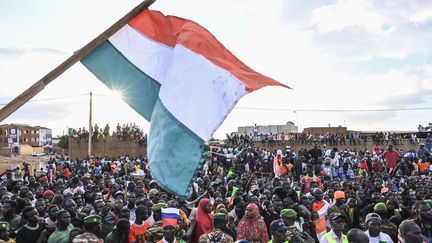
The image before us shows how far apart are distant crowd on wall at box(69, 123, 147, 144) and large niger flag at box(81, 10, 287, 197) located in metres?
26.3

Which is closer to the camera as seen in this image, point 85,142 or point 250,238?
point 250,238

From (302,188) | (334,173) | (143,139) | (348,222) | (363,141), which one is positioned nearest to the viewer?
(348,222)

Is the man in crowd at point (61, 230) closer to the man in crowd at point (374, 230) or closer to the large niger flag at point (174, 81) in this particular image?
the large niger flag at point (174, 81)

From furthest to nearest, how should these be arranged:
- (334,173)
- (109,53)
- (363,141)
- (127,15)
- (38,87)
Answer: (363,141) → (334,173) → (109,53) → (127,15) → (38,87)

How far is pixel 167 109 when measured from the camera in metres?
4.84

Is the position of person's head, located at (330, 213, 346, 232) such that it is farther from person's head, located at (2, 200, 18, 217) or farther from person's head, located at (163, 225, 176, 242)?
person's head, located at (2, 200, 18, 217)

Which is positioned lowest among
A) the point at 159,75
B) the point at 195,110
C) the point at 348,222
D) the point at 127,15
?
the point at 348,222

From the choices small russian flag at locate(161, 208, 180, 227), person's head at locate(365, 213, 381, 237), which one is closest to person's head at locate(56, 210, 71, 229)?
small russian flag at locate(161, 208, 180, 227)

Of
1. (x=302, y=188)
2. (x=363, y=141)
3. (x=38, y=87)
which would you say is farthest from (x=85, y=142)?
(x=38, y=87)

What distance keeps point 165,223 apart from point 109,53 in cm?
205

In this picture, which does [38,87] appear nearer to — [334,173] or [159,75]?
[159,75]

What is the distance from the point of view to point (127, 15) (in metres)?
4.67

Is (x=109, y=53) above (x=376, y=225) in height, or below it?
above

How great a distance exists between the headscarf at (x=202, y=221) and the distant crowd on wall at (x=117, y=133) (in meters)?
25.3
